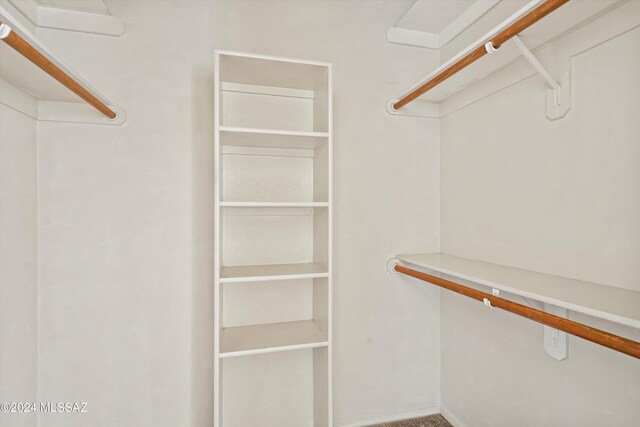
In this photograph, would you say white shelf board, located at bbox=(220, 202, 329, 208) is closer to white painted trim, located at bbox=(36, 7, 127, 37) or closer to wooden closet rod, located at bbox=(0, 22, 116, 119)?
wooden closet rod, located at bbox=(0, 22, 116, 119)

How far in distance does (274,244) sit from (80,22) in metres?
1.25

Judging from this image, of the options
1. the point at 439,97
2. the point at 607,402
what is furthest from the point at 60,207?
the point at 607,402

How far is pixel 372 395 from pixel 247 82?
65.4 inches

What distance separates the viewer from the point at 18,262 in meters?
1.23

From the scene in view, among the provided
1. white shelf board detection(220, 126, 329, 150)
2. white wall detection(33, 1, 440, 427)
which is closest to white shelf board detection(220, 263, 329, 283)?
white wall detection(33, 1, 440, 427)

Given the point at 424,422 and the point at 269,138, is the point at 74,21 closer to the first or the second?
the point at 269,138

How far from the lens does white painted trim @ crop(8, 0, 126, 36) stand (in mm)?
1358

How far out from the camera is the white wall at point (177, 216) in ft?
4.57

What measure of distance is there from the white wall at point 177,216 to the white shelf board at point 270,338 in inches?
6.4

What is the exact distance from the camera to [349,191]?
168 centimetres

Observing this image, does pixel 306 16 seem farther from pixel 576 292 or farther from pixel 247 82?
pixel 576 292

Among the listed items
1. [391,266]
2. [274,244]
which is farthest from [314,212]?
[391,266]

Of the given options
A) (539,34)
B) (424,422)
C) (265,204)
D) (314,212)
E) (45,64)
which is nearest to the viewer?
(45,64)

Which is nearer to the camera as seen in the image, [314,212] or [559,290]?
[559,290]
